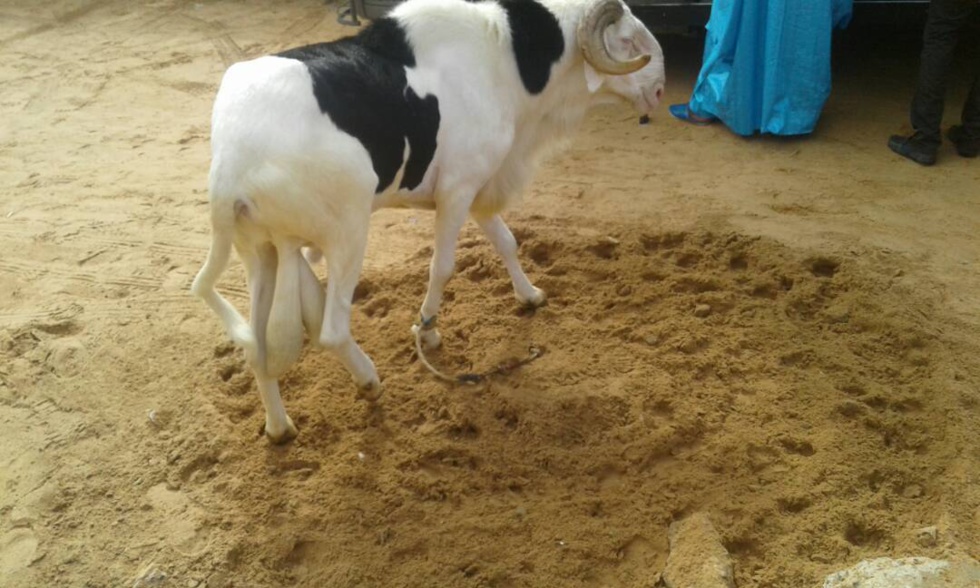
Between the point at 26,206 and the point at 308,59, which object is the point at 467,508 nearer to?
the point at 308,59

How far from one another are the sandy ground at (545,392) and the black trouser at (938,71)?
1.02ft

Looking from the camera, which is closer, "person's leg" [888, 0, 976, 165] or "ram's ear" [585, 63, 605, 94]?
"ram's ear" [585, 63, 605, 94]

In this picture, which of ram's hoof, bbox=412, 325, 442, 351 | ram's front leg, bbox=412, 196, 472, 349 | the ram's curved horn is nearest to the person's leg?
the ram's curved horn

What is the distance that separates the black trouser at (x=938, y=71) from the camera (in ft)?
18.3

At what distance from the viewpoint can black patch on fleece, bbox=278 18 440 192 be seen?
3.04 m

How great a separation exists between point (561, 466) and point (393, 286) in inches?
66.9

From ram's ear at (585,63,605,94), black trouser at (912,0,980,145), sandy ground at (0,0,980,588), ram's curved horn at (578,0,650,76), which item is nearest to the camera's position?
sandy ground at (0,0,980,588)

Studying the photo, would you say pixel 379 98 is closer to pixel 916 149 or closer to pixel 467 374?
pixel 467 374

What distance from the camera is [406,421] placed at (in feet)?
12.3

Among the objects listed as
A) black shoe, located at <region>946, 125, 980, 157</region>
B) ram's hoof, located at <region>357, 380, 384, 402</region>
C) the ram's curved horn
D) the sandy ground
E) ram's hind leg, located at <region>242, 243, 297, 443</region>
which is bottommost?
black shoe, located at <region>946, 125, 980, 157</region>

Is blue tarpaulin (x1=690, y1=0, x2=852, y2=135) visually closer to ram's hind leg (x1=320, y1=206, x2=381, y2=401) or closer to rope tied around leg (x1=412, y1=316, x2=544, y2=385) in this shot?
rope tied around leg (x1=412, y1=316, x2=544, y2=385)

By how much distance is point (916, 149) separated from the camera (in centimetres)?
604

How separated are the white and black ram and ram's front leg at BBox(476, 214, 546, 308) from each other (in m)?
0.14

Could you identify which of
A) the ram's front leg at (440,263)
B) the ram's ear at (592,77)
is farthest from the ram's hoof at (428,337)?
the ram's ear at (592,77)
